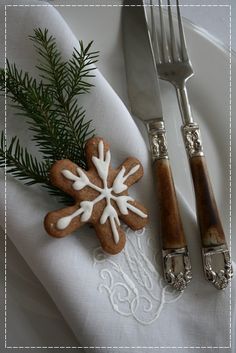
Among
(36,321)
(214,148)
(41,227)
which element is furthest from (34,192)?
(214,148)

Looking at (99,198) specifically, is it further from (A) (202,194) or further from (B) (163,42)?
(B) (163,42)

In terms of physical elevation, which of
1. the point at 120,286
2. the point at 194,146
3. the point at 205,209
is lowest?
the point at 120,286

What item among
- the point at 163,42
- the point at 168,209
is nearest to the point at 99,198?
the point at 168,209

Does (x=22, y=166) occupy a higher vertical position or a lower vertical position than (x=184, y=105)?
lower

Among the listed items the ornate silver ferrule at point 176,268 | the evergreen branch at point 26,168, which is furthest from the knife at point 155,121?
the evergreen branch at point 26,168

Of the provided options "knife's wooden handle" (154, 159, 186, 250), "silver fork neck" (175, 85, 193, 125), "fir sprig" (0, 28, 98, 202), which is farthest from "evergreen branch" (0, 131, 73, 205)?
"silver fork neck" (175, 85, 193, 125)

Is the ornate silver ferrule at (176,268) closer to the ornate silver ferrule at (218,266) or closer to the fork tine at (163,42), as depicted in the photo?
the ornate silver ferrule at (218,266)

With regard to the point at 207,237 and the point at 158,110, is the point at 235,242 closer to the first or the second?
the point at 207,237

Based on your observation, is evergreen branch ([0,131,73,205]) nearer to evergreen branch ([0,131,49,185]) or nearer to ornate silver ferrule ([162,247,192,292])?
evergreen branch ([0,131,49,185])
